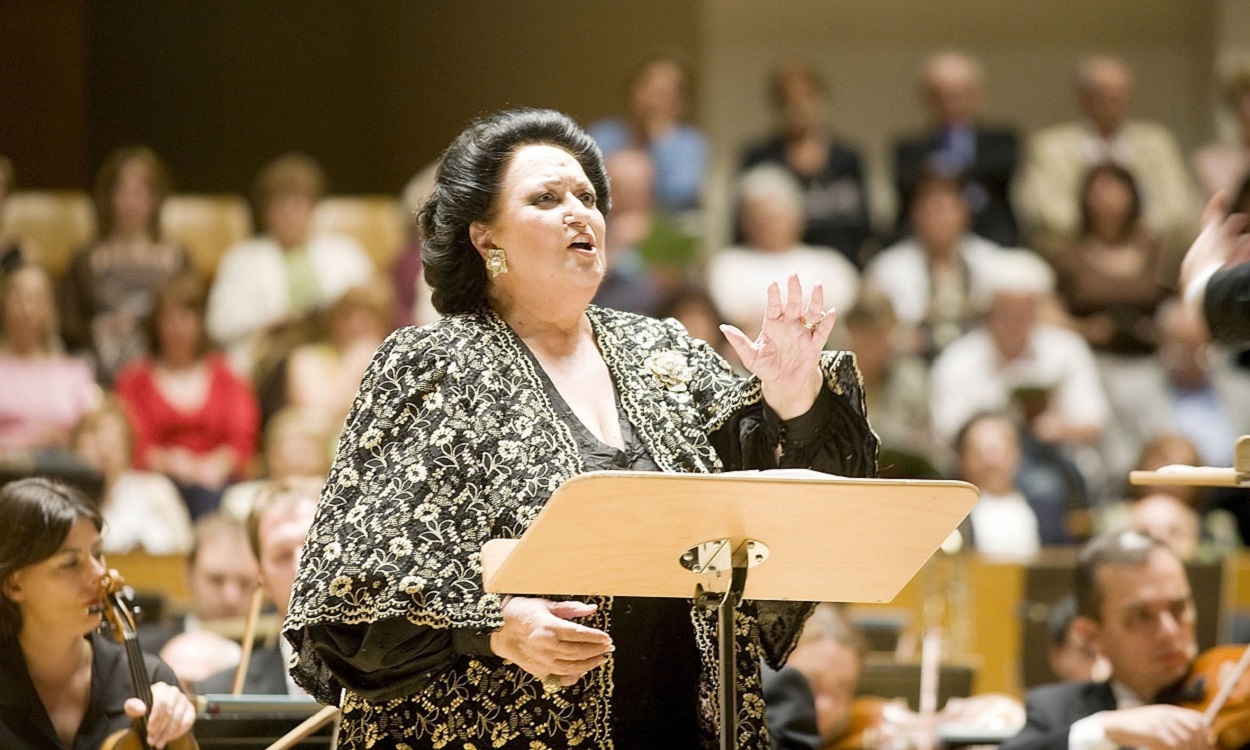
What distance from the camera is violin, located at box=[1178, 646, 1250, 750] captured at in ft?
10.9

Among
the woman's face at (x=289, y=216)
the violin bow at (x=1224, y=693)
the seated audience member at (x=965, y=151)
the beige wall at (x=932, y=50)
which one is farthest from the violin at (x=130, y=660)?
the beige wall at (x=932, y=50)

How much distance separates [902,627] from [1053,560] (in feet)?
2.74

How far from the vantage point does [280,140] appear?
988 cm

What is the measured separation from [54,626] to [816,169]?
5958 mm

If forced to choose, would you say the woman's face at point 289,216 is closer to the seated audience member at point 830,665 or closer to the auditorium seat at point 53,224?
the auditorium seat at point 53,224

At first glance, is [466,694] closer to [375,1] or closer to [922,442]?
[922,442]

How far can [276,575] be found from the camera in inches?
153

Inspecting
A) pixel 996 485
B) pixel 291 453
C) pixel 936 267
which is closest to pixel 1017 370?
pixel 936 267

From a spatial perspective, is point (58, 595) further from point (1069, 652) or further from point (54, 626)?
point (1069, 652)

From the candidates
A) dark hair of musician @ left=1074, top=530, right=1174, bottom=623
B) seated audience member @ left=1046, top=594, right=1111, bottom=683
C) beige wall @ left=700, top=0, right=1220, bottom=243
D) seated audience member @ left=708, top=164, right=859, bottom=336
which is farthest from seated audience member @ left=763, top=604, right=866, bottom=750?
beige wall @ left=700, top=0, right=1220, bottom=243

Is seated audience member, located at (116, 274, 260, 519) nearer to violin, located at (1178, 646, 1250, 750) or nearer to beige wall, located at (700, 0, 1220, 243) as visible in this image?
beige wall, located at (700, 0, 1220, 243)

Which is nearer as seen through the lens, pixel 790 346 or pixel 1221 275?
pixel 790 346

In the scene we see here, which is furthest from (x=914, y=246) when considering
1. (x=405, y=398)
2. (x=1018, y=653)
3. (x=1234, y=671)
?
(x=405, y=398)

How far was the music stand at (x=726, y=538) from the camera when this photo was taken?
2.21 meters
